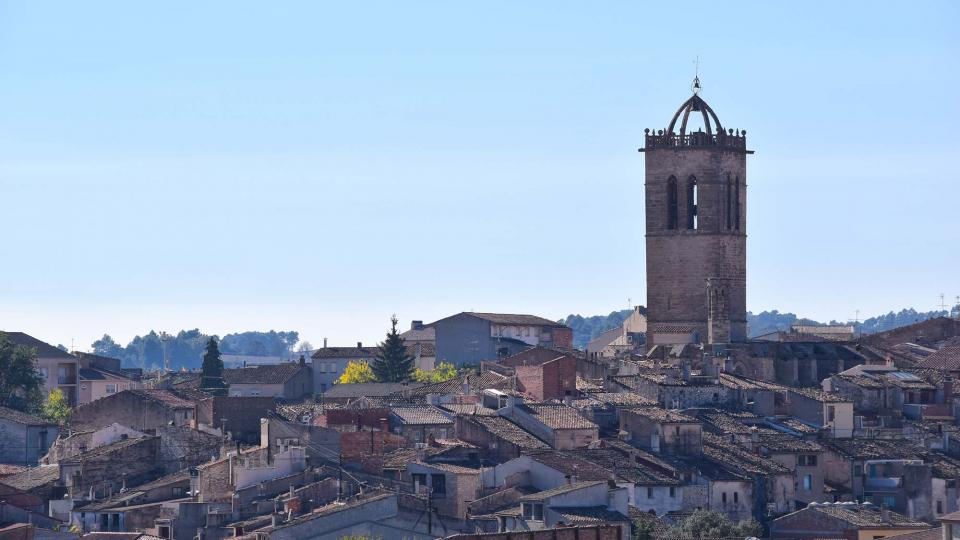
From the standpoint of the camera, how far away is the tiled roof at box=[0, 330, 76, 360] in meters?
121

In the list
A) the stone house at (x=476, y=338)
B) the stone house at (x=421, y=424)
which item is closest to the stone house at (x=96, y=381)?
the stone house at (x=476, y=338)

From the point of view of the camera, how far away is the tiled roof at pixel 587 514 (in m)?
66.0

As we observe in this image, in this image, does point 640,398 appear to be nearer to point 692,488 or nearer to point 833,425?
point 833,425

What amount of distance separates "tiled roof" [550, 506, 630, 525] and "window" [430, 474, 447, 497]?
487 centimetres

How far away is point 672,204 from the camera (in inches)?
4424

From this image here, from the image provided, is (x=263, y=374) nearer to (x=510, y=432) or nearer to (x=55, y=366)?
(x=55, y=366)

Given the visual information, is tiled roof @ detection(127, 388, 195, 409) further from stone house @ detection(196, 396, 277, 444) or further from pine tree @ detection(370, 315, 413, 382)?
pine tree @ detection(370, 315, 413, 382)

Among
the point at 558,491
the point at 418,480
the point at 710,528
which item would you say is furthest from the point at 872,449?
the point at 558,491

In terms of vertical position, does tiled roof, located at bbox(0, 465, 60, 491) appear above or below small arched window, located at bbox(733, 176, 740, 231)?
below

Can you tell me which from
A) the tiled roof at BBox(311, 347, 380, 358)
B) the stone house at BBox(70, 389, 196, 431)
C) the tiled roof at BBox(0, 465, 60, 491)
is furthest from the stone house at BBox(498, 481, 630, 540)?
the tiled roof at BBox(311, 347, 380, 358)

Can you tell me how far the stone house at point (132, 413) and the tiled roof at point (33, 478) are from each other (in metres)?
7.25

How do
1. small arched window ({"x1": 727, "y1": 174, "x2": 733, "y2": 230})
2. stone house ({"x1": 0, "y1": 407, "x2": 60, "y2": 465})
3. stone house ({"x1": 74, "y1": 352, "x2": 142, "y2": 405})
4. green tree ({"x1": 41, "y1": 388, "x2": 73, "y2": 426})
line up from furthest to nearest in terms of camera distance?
stone house ({"x1": 74, "y1": 352, "x2": 142, "y2": 405}), small arched window ({"x1": 727, "y1": 174, "x2": 733, "y2": 230}), green tree ({"x1": 41, "y1": 388, "x2": 73, "y2": 426}), stone house ({"x1": 0, "y1": 407, "x2": 60, "y2": 465})

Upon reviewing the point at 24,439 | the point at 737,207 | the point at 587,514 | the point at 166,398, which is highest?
the point at 737,207

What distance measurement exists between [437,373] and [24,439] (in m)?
27.5
